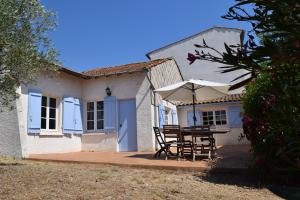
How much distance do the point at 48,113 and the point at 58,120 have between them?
643mm

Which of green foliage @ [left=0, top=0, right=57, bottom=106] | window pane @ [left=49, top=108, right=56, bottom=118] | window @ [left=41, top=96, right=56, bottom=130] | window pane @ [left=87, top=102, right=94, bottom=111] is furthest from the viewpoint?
window pane @ [left=87, top=102, right=94, bottom=111]

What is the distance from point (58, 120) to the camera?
41.2ft

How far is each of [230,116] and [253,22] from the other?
17.2m

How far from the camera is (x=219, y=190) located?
5633mm

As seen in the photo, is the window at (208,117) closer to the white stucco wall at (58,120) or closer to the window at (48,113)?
the white stucco wall at (58,120)

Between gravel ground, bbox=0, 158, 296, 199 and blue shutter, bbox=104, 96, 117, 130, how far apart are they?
235 inches

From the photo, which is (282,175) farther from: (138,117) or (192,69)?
(192,69)

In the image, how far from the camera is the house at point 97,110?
470 inches

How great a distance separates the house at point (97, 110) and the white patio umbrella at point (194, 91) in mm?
2363

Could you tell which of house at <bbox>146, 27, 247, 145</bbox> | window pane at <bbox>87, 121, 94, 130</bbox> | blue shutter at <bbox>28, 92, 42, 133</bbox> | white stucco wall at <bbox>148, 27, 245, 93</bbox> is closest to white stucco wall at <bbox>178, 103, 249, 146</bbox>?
house at <bbox>146, 27, 247, 145</bbox>

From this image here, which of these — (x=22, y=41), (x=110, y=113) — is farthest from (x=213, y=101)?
(x=22, y=41)

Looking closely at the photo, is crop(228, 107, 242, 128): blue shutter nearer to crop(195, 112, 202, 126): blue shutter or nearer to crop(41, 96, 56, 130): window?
crop(195, 112, 202, 126): blue shutter

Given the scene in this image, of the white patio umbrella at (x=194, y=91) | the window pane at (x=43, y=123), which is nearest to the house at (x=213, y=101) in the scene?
the white patio umbrella at (x=194, y=91)

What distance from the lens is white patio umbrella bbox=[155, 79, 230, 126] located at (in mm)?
9734
